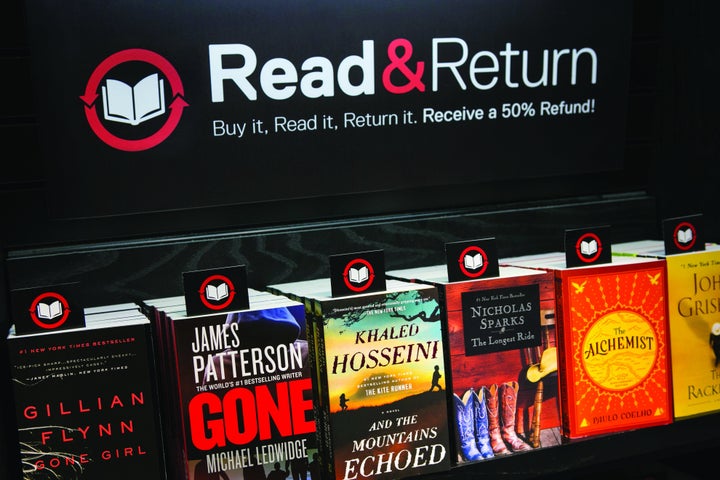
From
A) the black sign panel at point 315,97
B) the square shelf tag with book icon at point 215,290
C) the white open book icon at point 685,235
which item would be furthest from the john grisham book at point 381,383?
the white open book icon at point 685,235

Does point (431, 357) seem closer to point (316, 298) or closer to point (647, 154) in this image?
point (316, 298)

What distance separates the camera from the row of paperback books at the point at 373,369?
4.65ft

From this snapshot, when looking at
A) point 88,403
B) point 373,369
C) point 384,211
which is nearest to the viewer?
point 88,403

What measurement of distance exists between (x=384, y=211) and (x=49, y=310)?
0.79m

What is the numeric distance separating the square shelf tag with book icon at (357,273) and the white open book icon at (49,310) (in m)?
0.47

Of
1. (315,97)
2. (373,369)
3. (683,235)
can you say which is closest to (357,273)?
(373,369)

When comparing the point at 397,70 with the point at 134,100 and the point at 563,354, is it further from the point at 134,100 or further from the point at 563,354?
the point at 563,354

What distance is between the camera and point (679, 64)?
2.12 metres

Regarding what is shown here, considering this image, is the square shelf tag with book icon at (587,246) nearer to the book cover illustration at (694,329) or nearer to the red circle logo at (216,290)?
the book cover illustration at (694,329)

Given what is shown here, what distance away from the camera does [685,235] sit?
181 cm

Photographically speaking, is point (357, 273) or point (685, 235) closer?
point (357, 273)

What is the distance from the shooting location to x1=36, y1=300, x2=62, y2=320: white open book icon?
4.66 ft

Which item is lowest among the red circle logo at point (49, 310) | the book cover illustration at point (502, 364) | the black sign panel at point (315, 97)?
the book cover illustration at point (502, 364)

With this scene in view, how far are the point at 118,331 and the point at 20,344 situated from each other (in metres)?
0.16
